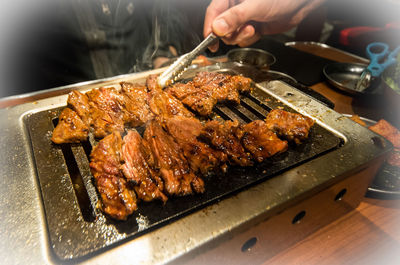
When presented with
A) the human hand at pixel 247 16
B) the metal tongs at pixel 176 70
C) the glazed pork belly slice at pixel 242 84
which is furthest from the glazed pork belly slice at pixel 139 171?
the human hand at pixel 247 16

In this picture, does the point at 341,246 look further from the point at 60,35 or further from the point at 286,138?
the point at 60,35

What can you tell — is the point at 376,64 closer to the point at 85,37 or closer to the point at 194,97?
the point at 194,97

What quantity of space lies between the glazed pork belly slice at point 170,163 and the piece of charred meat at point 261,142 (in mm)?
539

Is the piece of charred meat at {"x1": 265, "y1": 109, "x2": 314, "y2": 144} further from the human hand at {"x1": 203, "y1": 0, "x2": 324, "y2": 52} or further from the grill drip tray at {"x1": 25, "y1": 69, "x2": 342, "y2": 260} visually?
the human hand at {"x1": 203, "y1": 0, "x2": 324, "y2": 52}

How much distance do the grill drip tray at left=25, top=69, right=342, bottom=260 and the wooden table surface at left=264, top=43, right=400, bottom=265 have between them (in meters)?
0.73

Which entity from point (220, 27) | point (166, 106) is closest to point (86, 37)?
point (220, 27)

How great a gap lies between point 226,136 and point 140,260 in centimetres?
113

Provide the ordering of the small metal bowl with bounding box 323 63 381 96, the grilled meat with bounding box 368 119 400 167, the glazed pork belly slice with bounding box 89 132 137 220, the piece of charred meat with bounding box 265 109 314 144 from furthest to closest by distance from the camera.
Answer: the small metal bowl with bounding box 323 63 381 96, the grilled meat with bounding box 368 119 400 167, the piece of charred meat with bounding box 265 109 314 144, the glazed pork belly slice with bounding box 89 132 137 220

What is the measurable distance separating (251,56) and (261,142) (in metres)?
3.21

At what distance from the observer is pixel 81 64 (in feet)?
15.7

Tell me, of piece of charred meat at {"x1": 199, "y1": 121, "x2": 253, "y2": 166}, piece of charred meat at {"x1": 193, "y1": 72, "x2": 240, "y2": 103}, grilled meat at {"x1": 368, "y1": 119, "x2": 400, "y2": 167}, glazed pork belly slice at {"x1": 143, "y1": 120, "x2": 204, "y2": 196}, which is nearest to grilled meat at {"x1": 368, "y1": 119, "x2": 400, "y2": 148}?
grilled meat at {"x1": 368, "y1": 119, "x2": 400, "y2": 167}

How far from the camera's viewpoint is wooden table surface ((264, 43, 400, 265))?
1964 millimetres

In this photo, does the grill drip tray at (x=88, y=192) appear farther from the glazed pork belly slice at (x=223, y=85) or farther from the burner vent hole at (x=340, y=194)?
the glazed pork belly slice at (x=223, y=85)

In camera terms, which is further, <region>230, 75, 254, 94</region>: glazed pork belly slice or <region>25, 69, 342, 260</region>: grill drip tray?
<region>230, 75, 254, 94</region>: glazed pork belly slice
